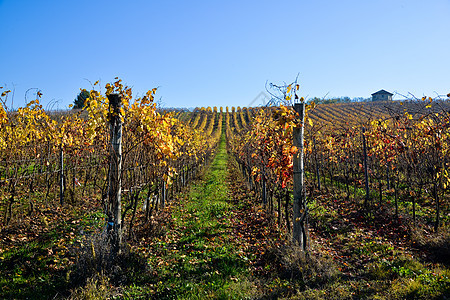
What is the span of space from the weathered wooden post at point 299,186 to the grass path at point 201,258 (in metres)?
1.08

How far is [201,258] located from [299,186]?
231cm

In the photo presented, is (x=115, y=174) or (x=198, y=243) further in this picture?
(x=198, y=243)

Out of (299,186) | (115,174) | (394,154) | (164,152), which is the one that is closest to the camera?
(115,174)

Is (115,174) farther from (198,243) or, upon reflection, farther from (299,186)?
(299,186)

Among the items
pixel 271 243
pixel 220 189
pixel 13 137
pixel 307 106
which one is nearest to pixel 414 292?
pixel 271 243

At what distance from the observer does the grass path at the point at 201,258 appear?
369cm

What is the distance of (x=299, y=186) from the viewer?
14.4 ft

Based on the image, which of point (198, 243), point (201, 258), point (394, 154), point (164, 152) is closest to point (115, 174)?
point (164, 152)

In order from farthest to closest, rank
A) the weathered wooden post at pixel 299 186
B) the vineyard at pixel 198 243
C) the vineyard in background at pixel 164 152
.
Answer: the vineyard in background at pixel 164 152
the weathered wooden post at pixel 299 186
the vineyard at pixel 198 243

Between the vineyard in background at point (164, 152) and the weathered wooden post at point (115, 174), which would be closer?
the weathered wooden post at point (115, 174)

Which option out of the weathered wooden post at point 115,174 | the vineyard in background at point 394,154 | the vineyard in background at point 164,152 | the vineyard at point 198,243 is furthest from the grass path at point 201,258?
the vineyard in background at point 394,154

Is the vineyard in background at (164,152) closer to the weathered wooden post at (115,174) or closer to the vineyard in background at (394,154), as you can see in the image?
the vineyard in background at (394,154)

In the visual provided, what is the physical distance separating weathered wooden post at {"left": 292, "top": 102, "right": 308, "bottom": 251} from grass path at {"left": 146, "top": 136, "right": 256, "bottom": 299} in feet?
3.56

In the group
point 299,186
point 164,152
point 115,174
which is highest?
point 164,152
